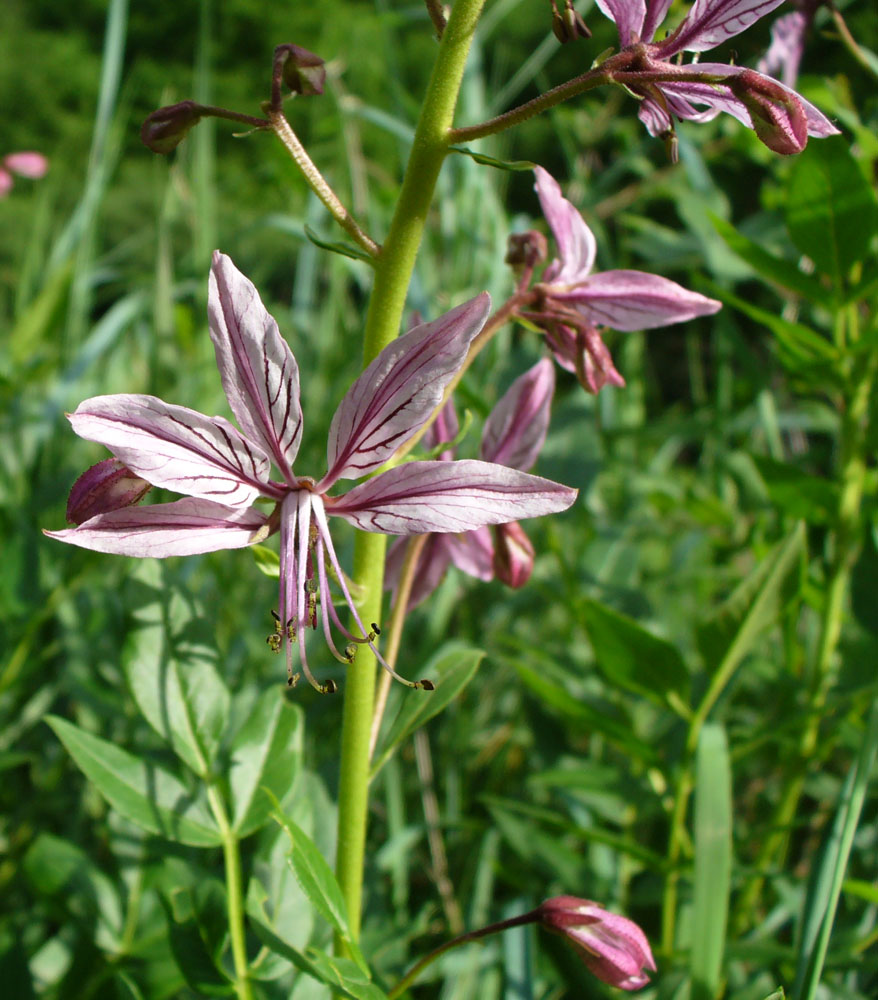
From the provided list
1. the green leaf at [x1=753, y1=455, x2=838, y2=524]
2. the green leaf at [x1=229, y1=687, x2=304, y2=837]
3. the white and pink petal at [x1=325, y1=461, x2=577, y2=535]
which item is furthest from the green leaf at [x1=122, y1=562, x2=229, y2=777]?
the green leaf at [x1=753, y1=455, x2=838, y2=524]

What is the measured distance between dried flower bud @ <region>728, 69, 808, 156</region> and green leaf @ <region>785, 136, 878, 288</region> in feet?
1.27

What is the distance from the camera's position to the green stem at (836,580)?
3.57 ft

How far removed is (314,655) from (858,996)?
935mm

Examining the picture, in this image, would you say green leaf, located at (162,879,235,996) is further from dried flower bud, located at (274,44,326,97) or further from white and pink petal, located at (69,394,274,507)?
dried flower bud, located at (274,44,326,97)

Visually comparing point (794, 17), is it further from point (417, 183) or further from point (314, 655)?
point (314, 655)

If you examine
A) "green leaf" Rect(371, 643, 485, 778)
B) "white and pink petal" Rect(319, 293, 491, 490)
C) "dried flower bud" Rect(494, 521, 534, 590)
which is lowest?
"green leaf" Rect(371, 643, 485, 778)

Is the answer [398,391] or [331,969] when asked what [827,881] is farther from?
[398,391]

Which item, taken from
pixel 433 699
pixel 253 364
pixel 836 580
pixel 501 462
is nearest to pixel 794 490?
pixel 836 580

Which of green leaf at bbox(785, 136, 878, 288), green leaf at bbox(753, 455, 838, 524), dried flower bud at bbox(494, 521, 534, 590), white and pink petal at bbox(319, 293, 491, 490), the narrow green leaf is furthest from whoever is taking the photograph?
green leaf at bbox(753, 455, 838, 524)

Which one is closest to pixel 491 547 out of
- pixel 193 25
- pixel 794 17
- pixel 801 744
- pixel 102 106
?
pixel 801 744

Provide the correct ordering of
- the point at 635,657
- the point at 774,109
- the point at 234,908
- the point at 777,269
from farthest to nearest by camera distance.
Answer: the point at 777,269 < the point at 635,657 < the point at 234,908 < the point at 774,109

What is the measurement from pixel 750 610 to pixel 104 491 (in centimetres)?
59

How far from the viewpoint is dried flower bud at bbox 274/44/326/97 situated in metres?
0.61

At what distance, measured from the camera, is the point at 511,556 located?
79 centimetres
